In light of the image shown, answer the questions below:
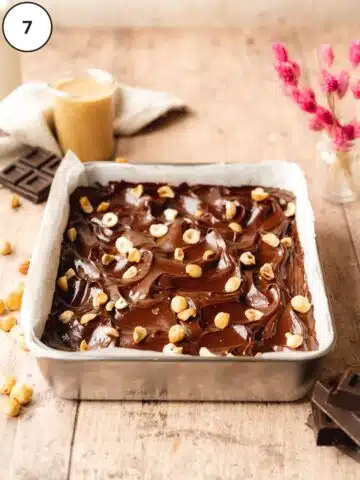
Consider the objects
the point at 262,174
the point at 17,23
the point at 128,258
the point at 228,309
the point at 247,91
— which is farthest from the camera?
the point at 247,91

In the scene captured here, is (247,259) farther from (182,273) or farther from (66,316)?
(66,316)

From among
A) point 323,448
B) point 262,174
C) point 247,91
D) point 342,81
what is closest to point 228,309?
point 323,448

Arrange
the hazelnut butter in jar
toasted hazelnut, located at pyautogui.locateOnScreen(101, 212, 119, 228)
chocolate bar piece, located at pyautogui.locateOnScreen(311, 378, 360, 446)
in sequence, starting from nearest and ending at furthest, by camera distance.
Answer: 1. chocolate bar piece, located at pyautogui.locateOnScreen(311, 378, 360, 446)
2. toasted hazelnut, located at pyautogui.locateOnScreen(101, 212, 119, 228)
3. the hazelnut butter in jar

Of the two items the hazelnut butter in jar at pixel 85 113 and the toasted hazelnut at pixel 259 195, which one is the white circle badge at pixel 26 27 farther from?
the toasted hazelnut at pixel 259 195

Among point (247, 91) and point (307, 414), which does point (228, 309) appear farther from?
point (247, 91)

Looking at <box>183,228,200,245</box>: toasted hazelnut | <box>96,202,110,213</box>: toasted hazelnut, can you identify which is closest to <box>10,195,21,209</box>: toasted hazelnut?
<box>96,202,110,213</box>: toasted hazelnut

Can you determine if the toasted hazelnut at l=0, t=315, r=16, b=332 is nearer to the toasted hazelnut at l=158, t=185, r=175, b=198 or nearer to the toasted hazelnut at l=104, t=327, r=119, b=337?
the toasted hazelnut at l=104, t=327, r=119, b=337

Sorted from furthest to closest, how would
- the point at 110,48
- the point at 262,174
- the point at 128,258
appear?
the point at 110,48
the point at 262,174
the point at 128,258

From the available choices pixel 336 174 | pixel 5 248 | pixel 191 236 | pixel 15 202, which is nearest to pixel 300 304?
pixel 191 236
